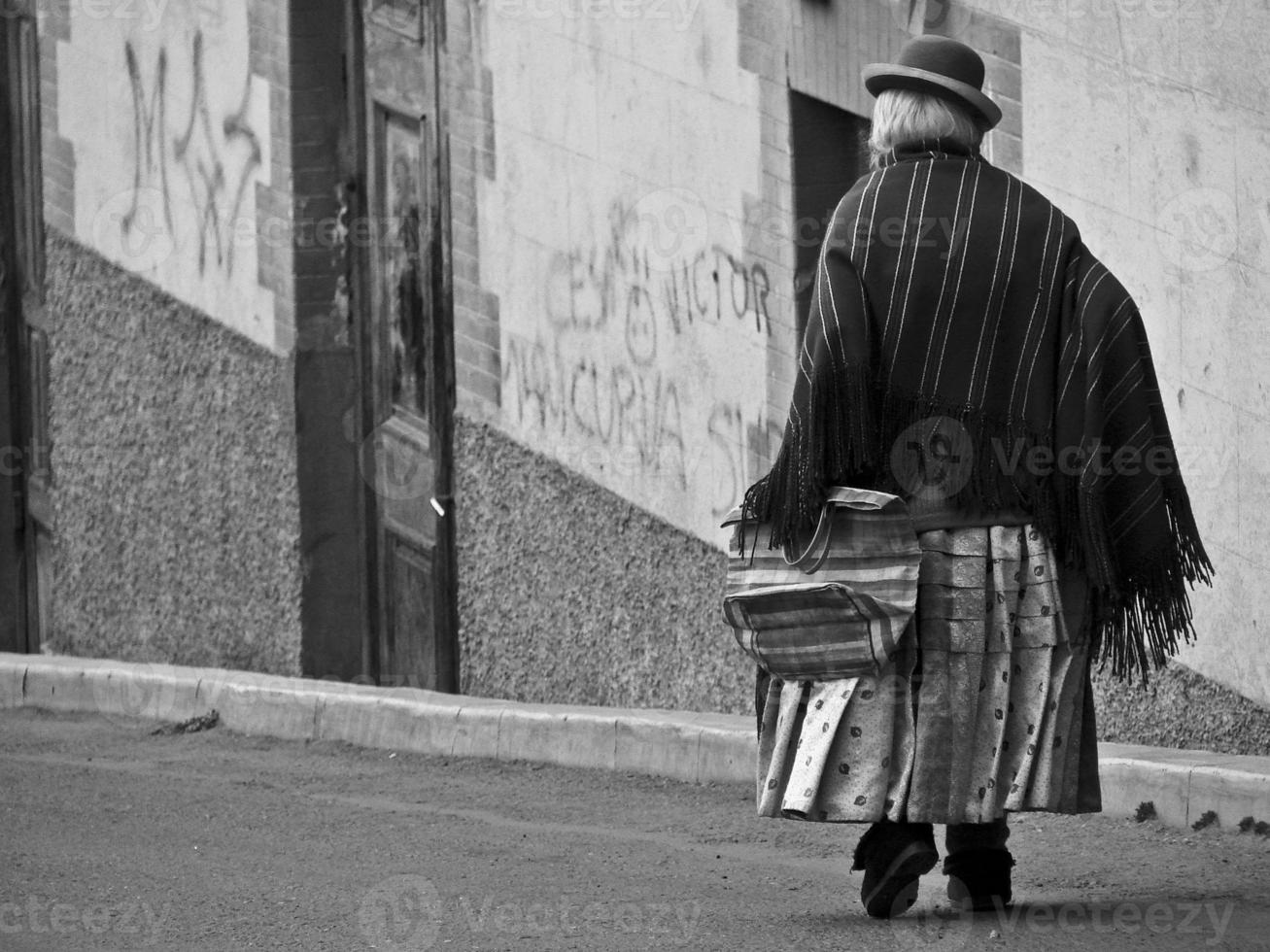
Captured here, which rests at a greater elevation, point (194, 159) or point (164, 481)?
point (194, 159)

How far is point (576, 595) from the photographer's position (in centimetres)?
907

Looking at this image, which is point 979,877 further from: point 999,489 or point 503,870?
point 503,870

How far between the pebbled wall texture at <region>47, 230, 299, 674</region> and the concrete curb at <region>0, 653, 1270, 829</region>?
0.56 metres

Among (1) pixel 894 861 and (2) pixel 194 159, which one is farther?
(2) pixel 194 159

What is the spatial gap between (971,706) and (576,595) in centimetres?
390

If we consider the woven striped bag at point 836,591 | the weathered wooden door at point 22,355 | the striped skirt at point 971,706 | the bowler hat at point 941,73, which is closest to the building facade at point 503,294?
the weathered wooden door at point 22,355

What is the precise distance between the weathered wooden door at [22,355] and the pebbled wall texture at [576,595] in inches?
144

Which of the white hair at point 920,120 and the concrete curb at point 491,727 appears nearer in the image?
the white hair at point 920,120

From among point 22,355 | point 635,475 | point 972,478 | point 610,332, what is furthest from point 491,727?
point 22,355

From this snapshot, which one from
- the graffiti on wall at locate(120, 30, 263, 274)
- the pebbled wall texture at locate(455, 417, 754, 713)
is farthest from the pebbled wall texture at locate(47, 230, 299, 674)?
the pebbled wall texture at locate(455, 417, 754, 713)

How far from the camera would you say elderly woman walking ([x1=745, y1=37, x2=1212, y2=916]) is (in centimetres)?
523

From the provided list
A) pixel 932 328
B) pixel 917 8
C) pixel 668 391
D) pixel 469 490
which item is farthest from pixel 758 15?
pixel 932 328

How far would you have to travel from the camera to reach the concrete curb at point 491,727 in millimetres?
6441

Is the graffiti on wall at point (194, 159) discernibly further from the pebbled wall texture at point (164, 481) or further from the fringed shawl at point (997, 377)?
the fringed shawl at point (997, 377)
